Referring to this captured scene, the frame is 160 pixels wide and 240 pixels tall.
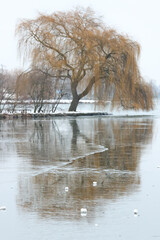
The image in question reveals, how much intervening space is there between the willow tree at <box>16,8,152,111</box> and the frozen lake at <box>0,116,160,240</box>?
89.4 feet

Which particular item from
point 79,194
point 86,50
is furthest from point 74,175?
point 86,50

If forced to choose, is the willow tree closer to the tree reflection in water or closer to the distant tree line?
the distant tree line

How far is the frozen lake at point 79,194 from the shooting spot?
20.6ft

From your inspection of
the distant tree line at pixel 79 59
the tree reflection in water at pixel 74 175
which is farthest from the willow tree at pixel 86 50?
the tree reflection in water at pixel 74 175

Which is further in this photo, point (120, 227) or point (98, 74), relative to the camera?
point (98, 74)

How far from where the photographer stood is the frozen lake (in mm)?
6270

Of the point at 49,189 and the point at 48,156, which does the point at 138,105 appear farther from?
the point at 49,189

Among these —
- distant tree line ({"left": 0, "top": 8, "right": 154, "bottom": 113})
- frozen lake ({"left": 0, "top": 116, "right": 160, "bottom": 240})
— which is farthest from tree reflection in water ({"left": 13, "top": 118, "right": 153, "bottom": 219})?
distant tree line ({"left": 0, "top": 8, "right": 154, "bottom": 113})

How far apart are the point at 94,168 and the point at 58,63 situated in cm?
3231

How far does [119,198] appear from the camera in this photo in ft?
26.1

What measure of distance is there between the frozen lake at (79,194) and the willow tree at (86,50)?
27.2 metres

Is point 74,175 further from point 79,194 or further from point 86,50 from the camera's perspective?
point 86,50

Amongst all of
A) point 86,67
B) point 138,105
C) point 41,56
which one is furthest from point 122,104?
point 41,56

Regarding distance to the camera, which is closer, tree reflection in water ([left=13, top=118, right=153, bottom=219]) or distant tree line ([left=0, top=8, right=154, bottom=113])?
→ tree reflection in water ([left=13, top=118, right=153, bottom=219])
